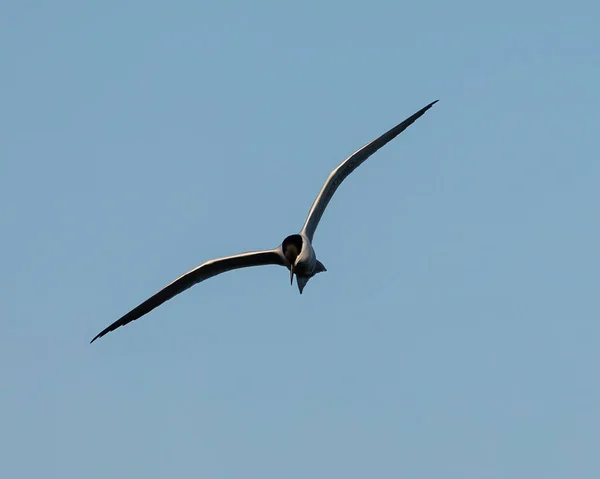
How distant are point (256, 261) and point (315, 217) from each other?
7.90 feet

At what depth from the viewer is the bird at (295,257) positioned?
45500mm

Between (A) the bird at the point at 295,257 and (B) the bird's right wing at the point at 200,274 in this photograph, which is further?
(B) the bird's right wing at the point at 200,274

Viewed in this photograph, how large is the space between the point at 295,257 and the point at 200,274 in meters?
4.13

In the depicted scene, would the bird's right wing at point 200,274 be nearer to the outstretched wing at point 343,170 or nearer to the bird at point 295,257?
the bird at point 295,257

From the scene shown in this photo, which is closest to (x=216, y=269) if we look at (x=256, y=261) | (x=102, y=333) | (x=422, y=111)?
(x=256, y=261)

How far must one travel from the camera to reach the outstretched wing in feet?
153

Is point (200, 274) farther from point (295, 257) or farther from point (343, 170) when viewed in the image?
point (343, 170)

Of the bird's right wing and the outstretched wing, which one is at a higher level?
the outstretched wing

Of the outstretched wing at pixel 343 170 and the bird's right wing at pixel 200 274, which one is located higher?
the outstretched wing at pixel 343 170

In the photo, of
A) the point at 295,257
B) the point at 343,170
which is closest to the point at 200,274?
the point at 295,257

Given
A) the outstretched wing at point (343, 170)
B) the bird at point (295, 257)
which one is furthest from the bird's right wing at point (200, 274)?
the outstretched wing at point (343, 170)

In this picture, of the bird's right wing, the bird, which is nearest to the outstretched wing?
the bird

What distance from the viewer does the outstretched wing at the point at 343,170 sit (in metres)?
46.8

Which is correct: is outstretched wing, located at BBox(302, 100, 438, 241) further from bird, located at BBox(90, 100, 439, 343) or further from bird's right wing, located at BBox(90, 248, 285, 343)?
bird's right wing, located at BBox(90, 248, 285, 343)
